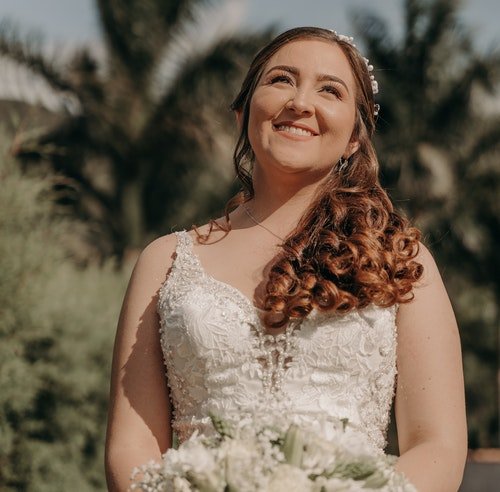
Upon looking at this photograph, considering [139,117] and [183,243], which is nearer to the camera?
[183,243]

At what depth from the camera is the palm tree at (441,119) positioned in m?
20.2

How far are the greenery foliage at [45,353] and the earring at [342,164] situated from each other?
5394 millimetres

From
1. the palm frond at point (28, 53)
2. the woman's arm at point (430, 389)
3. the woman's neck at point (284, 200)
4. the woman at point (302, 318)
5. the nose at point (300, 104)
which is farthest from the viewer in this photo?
the palm frond at point (28, 53)

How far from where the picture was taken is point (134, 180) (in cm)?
1712

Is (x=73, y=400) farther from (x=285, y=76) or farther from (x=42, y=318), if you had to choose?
(x=285, y=76)

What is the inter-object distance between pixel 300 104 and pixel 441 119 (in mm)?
17716

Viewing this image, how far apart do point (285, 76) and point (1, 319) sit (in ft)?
18.9

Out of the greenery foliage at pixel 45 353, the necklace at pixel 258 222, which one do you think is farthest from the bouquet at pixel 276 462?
the greenery foliage at pixel 45 353

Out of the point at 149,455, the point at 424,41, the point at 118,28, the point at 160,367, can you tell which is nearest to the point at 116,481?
the point at 149,455

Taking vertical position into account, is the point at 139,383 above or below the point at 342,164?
below

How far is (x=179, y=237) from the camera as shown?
3568 mm

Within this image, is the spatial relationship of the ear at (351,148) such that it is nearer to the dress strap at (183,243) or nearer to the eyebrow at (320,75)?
the eyebrow at (320,75)

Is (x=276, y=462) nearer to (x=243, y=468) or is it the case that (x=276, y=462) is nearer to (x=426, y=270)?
(x=243, y=468)

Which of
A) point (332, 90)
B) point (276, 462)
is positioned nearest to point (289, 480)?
point (276, 462)
